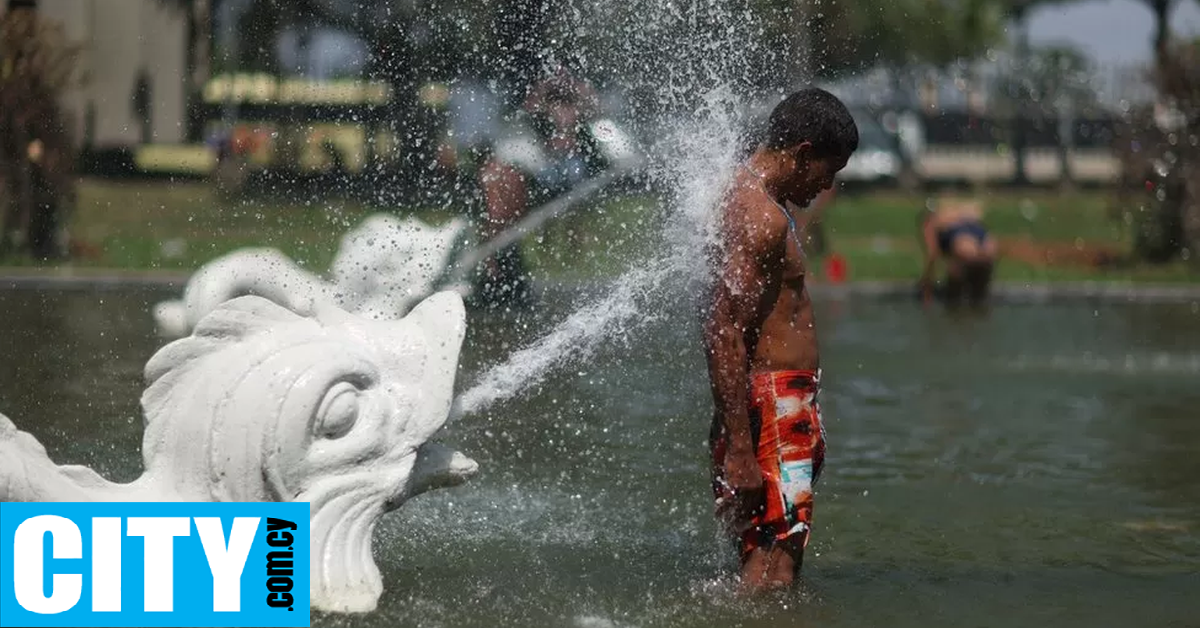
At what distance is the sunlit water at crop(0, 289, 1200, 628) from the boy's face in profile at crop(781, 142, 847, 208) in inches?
27.4

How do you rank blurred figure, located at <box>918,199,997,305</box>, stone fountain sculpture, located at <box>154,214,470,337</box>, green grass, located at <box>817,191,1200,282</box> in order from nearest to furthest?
stone fountain sculpture, located at <box>154,214,470,337</box> → blurred figure, located at <box>918,199,997,305</box> → green grass, located at <box>817,191,1200,282</box>

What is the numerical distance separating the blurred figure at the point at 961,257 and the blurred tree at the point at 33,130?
7.80 meters

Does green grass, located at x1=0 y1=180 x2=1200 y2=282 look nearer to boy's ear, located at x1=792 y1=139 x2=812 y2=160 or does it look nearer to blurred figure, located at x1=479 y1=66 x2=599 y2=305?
blurred figure, located at x1=479 y1=66 x2=599 y2=305

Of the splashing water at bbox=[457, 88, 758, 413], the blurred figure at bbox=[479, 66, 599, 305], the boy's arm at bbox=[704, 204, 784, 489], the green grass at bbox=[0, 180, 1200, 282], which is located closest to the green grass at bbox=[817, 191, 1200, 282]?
the green grass at bbox=[0, 180, 1200, 282]

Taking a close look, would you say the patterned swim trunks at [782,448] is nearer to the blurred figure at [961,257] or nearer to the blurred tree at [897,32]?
the blurred tree at [897,32]

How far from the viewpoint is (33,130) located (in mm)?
13758

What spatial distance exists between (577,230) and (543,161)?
1.99 m

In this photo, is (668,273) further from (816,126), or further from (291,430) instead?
(291,430)

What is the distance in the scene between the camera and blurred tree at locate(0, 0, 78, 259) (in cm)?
1323

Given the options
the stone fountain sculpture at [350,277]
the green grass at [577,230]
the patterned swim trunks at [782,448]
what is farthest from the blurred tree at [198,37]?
the patterned swim trunks at [782,448]

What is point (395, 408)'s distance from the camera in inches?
182

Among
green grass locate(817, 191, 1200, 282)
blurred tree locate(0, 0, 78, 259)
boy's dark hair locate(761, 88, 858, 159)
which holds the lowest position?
green grass locate(817, 191, 1200, 282)

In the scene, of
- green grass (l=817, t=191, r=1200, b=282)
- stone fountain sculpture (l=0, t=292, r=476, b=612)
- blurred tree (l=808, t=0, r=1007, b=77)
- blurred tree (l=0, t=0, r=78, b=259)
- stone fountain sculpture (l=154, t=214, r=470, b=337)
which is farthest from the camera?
green grass (l=817, t=191, r=1200, b=282)

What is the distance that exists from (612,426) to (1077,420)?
10.7 ft
